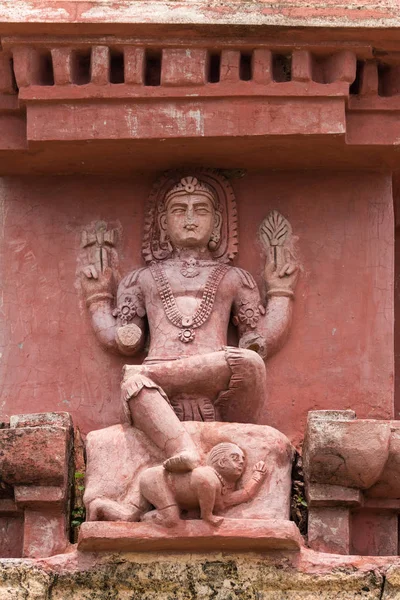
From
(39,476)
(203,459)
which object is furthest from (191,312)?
(39,476)

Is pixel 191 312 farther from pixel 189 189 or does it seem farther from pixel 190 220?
pixel 189 189

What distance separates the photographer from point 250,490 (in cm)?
1021

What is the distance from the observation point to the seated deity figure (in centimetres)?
1047

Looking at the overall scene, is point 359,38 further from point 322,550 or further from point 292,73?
point 322,550

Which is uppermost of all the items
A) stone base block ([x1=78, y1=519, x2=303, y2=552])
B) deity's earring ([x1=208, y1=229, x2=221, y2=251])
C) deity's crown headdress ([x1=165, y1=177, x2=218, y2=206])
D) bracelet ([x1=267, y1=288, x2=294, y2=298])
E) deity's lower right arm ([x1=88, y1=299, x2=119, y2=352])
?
deity's crown headdress ([x1=165, y1=177, x2=218, y2=206])

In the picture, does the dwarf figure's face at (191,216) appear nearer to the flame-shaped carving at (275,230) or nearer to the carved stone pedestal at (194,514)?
the flame-shaped carving at (275,230)

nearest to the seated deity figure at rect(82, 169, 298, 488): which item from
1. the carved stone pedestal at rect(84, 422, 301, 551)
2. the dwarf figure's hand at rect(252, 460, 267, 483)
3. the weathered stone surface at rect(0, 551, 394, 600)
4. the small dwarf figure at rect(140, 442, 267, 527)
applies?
the carved stone pedestal at rect(84, 422, 301, 551)

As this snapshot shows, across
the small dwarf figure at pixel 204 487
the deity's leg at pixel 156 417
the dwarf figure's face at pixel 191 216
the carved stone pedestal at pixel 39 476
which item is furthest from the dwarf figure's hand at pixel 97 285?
the small dwarf figure at pixel 204 487

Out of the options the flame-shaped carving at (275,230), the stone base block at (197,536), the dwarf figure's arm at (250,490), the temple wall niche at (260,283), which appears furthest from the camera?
the flame-shaped carving at (275,230)

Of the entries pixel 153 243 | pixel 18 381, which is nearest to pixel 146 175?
pixel 153 243

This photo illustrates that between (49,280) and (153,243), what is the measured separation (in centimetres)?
48

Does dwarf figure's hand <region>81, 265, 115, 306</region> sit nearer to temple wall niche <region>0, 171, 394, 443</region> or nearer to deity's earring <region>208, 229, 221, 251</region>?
temple wall niche <region>0, 171, 394, 443</region>

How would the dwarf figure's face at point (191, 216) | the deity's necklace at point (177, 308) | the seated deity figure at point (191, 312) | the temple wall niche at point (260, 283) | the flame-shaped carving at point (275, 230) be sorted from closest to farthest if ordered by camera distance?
the seated deity figure at point (191, 312) → the deity's necklace at point (177, 308) → the temple wall niche at point (260, 283) → the dwarf figure's face at point (191, 216) → the flame-shaped carving at point (275, 230)

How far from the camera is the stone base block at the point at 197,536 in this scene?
997cm
